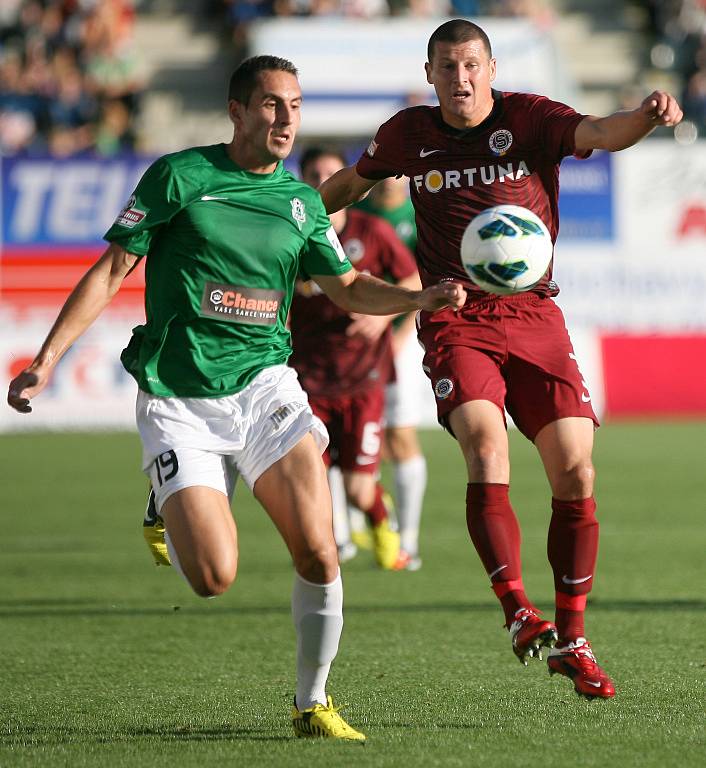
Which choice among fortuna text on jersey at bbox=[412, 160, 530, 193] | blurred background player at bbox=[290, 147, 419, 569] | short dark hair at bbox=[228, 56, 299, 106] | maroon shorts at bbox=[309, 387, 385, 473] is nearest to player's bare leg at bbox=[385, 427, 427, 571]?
blurred background player at bbox=[290, 147, 419, 569]

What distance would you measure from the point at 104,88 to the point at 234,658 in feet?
56.3

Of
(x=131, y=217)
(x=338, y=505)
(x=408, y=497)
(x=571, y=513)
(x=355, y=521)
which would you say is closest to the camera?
(x=131, y=217)

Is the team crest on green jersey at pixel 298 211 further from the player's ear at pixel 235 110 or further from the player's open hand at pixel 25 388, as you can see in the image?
the player's open hand at pixel 25 388

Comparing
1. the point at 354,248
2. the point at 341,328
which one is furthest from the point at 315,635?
the point at 354,248

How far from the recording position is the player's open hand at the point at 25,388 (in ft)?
15.9

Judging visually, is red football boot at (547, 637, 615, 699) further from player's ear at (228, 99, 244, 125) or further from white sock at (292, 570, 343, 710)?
player's ear at (228, 99, 244, 125)

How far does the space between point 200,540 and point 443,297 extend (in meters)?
1.18

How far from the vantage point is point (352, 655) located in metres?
6.68

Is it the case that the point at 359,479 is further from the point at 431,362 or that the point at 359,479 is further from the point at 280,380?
the point at 280,380

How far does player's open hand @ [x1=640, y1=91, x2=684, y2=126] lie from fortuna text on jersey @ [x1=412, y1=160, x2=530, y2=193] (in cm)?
67

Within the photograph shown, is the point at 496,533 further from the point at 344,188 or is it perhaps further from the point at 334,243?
the point at 344,188

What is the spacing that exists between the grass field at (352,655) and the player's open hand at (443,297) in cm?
145

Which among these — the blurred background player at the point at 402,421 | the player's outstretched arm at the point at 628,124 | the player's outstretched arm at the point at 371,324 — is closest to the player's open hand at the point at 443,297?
the player's outstretched arm at the point at 628,124

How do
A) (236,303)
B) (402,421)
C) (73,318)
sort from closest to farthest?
(73,318), (236,303), (402,421)
